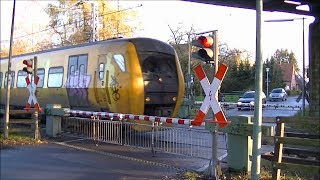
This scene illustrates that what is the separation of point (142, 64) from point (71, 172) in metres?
6.53

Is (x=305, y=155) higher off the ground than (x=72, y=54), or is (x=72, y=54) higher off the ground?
(x=72, y=54)

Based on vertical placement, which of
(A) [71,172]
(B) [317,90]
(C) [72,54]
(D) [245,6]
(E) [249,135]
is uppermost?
(D) [245,6]

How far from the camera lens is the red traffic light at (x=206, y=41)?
8047mm

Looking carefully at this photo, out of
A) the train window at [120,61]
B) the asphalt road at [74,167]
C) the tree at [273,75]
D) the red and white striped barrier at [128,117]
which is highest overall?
the tree at [273,75]

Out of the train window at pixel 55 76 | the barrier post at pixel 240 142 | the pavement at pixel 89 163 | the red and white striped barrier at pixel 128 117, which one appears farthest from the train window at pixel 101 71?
the barrier post at pixel 240 142

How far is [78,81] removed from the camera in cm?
1680

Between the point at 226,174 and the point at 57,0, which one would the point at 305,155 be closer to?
the point at 226,174

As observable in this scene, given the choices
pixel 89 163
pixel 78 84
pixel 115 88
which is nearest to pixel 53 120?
pixel 78 84

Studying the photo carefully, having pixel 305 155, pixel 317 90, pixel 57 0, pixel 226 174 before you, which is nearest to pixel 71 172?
pixel 226 174

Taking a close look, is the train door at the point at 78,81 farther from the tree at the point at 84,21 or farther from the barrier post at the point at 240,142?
the tree at the point at 84,21

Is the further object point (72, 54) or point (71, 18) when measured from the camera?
point (71, 18)

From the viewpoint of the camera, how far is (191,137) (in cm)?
1049

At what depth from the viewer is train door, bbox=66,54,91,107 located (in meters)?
16.4

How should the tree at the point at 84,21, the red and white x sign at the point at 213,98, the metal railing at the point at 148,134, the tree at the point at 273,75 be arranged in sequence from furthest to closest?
the tree at the point at 273,75 → the tree at the point at 84,21 → the metal railing at the point at 148,134 → the red and white x sign at the point at 213,98
